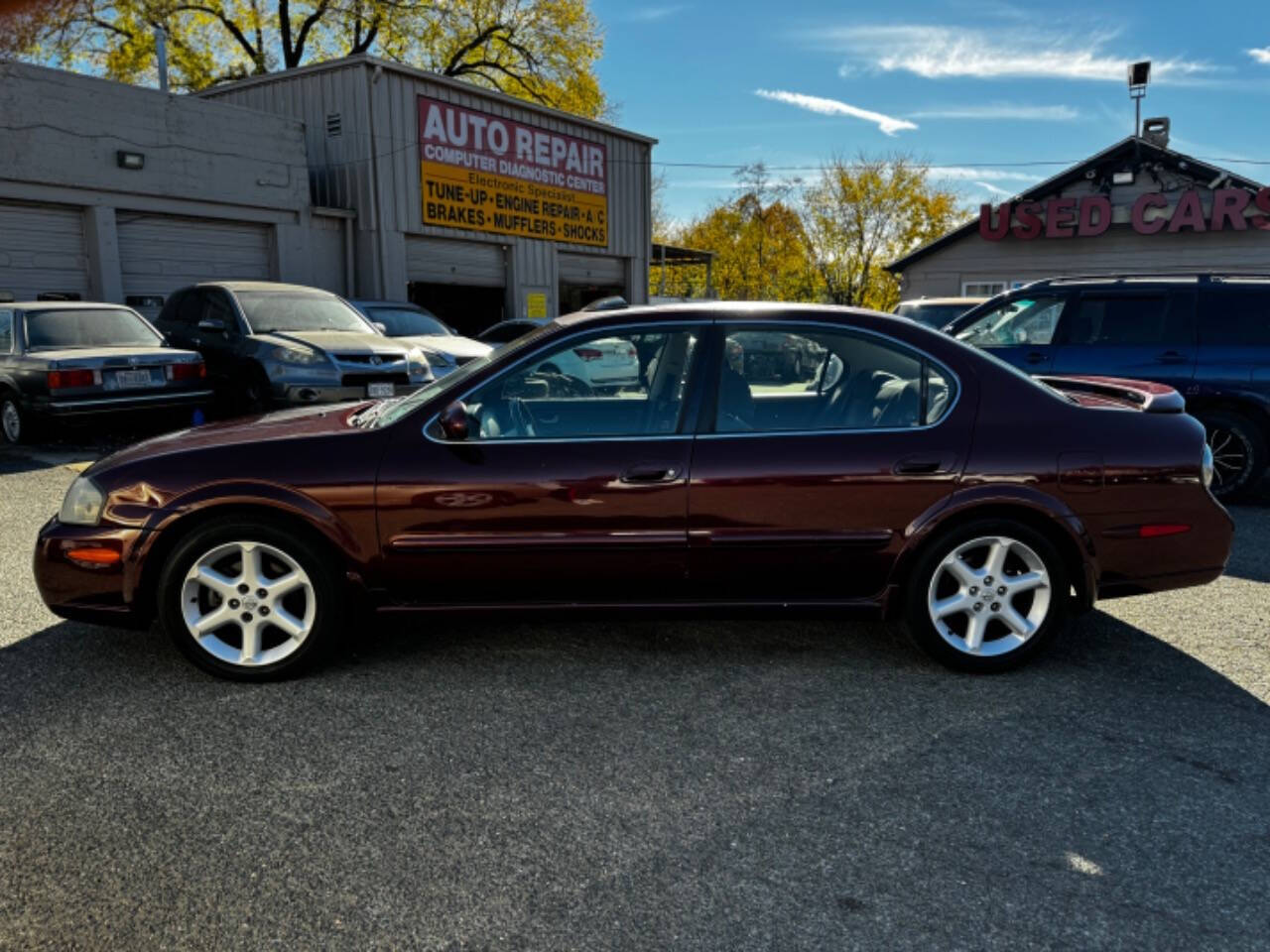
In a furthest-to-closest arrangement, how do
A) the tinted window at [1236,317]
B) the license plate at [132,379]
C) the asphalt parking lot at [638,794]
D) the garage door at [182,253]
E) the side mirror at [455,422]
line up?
the garage door at [182,253] → the license plate at [132,379] → the tinted window at [1236,317] → the side mirror at [455,422] → the asphalt parking lot at [638,794]

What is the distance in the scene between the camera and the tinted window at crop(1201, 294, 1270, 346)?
274 inches

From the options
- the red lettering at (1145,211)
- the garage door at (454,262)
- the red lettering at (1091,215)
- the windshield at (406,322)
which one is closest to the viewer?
the windshield at (406,322)

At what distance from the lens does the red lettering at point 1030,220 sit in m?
23.5

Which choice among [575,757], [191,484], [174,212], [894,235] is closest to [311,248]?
[174,212]

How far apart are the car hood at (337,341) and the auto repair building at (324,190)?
5458mm

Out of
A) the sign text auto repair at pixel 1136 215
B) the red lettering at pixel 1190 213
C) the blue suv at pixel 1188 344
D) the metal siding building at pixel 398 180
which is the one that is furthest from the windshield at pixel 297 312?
the red lettering at pixel 1190 213

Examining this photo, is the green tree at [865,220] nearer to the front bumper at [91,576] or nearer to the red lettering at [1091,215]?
the red lettering at [1091,215]

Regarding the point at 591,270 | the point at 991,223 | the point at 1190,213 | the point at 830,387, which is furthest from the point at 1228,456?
the point at 991,223

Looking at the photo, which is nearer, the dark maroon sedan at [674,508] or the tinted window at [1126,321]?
the dark maroon sedan at [674,508]

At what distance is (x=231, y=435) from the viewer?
3748mm

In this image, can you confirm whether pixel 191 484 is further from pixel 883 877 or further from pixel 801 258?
pixel 801 258

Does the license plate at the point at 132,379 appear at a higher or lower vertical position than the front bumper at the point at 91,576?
higher

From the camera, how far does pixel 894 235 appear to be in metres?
41.4

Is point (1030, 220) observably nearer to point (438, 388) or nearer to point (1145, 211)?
point (1145, 211)
